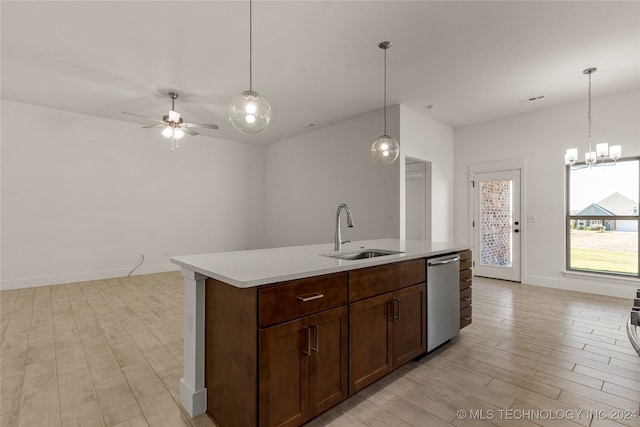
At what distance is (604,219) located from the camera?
4637 mm

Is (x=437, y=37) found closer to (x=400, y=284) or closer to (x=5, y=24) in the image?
(x=400, y=284)

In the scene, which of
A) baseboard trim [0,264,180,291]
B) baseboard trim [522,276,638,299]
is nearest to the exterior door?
baseboard trim [522,276,638,299]

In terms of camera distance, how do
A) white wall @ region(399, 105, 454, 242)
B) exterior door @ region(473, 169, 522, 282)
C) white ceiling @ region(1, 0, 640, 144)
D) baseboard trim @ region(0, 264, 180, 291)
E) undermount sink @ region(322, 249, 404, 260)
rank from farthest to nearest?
1. exterior door @ region(473, 169, 522, 282)
2. white wall @ region(399, 105, 454, 242)
3. baseboard trim @ region(0, 264, 180, 291)
4. white ceiling @ region(1, 0, 640, 144)
5. undermount sink @ region(322, 249, 404, 260)

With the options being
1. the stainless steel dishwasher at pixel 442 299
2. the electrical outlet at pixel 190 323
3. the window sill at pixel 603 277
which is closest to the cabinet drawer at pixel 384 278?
the stainless steel dishwasher at pixel 442 299

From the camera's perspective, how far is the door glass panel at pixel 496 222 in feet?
18.1

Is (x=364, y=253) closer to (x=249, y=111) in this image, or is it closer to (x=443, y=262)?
(x=443, y=262)

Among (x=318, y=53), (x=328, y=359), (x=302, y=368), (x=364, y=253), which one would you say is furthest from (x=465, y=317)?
(x=318, y=53)

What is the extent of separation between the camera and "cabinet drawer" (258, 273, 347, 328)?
139 cm

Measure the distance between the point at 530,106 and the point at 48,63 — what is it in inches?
274

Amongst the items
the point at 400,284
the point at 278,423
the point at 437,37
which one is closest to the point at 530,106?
the point at 437,37

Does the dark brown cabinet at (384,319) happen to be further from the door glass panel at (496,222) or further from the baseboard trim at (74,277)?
the baseboard trim at (74,277)

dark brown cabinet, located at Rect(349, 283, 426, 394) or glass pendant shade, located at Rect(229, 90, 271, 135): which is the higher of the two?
glass pendant shade, located at Rect(229, 90, 271, 135)

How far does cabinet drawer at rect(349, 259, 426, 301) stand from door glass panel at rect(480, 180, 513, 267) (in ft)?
13.5

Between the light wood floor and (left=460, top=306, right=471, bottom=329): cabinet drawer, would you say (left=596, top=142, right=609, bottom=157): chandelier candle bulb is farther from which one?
(left=460, top=306, right=471, bottom=329): cabinet drawer
